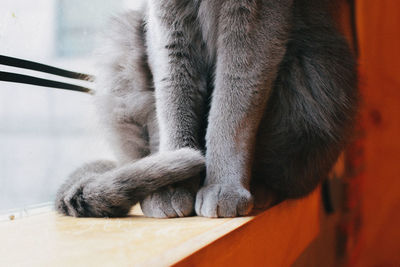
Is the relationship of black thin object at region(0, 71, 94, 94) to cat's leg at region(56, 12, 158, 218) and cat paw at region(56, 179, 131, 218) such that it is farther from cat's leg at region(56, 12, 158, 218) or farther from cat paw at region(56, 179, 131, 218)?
cat paw at region(56, 179, 131, 218)

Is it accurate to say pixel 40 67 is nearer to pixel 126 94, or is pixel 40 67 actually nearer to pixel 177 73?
pixel 126 94

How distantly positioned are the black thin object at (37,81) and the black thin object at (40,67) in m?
0.02

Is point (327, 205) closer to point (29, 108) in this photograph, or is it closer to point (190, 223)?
point (190, 223)

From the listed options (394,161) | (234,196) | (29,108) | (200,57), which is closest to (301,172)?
(234,196)

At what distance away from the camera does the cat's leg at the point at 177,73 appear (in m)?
0.79

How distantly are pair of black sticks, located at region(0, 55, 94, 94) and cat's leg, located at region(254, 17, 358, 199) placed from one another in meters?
0.55

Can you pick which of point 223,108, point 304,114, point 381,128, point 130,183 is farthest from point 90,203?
point 381,128

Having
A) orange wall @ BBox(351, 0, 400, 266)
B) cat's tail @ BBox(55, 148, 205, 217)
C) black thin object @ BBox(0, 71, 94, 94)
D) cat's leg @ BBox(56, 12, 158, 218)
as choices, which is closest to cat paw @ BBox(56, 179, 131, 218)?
cat's tail @ BBox(55, 148, 205, 217)

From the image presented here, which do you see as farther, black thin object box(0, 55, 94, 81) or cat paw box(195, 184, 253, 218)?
black thin object box(0, 55, 94, 81)

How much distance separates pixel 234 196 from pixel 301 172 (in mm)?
212

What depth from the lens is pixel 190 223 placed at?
638 millimetres

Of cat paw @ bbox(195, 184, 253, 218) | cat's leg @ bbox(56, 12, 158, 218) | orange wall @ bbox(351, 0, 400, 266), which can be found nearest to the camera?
cat paw @ bbox(195, 184, 253, 218)

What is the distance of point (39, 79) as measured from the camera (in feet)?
2.93

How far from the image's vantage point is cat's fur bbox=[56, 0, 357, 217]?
27.5 inches
